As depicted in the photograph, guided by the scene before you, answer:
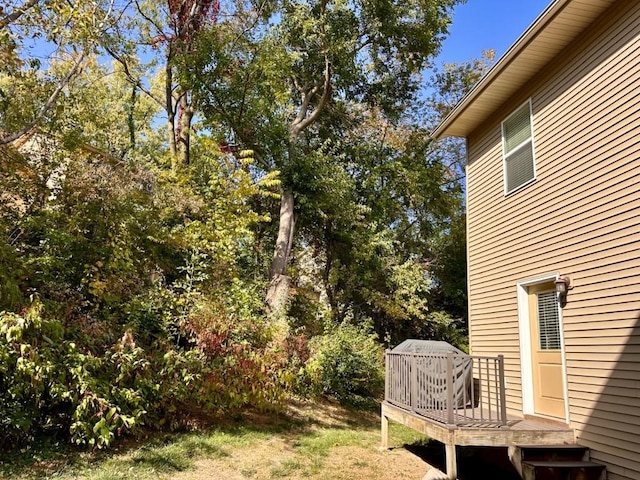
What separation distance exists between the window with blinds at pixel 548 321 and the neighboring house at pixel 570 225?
0.05ft

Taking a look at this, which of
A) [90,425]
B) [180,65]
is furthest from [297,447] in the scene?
[180,65]

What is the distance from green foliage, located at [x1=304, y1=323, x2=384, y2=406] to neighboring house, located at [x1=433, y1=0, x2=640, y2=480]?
402cm

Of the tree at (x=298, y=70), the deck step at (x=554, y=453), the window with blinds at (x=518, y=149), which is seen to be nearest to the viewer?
the deck step at (x=554, y=453)

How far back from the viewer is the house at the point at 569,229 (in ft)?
16.7

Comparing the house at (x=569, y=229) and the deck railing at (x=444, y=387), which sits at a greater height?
the house at (x=569, y=229)

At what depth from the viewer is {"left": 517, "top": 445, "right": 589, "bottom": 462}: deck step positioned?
17.2ft

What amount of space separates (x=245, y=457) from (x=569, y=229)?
5.44 meters

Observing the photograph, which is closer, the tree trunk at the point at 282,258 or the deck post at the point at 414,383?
the deck post at the point at 414,383

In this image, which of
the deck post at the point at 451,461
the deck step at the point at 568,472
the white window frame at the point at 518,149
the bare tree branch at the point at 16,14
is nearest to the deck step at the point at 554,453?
the deck step at the point at 568,472

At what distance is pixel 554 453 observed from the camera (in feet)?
17.2

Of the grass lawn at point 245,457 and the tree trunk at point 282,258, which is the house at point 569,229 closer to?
the grass lawn at point 245,457

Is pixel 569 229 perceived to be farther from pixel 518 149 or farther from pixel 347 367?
pixel 347 367

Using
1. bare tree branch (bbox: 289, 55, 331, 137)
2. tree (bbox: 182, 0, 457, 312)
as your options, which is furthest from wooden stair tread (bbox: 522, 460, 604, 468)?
bare tree branch (bbox: 289, 55, 331, 137)

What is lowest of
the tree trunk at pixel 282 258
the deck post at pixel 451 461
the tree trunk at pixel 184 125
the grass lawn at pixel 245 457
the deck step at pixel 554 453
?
the grass lawn at pixel 245 457
